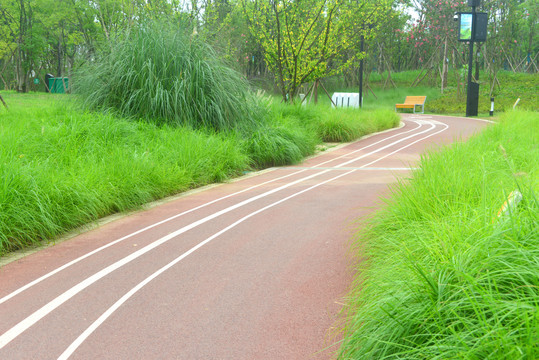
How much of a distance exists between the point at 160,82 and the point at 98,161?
3429 millimetres

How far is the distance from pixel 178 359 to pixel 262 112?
36.5 feet

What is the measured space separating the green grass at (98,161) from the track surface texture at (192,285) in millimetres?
365

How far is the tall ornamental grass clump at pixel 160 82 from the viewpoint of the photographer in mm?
11555

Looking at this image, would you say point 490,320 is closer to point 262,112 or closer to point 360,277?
point 360,277

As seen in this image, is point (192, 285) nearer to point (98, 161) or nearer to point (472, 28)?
point (98, 161)

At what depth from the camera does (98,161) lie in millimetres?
8656

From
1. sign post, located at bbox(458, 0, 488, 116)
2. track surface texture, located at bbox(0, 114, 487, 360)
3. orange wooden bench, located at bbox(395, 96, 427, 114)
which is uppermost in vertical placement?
sign post, located at bbox(458, 0, 488, 116)

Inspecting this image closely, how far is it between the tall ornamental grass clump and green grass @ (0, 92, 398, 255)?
36 centimetres

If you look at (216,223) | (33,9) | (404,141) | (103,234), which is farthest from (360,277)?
(33,9)

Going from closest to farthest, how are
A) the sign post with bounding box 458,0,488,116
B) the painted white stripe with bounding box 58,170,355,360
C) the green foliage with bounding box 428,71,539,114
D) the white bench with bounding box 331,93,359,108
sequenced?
the painted white stripe with bounding box 58,170,355,360
the sign post with bounding box 458,0,488,116
the white bench with bounding box 331,93,359,108
the green foliage with bounding box 428,71,539,114

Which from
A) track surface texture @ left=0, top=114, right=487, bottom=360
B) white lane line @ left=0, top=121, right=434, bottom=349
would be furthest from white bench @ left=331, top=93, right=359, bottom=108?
white lane line @ left=0, top=121, right=434, bottom=349

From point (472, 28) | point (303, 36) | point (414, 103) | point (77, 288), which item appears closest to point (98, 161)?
point (77, 288)

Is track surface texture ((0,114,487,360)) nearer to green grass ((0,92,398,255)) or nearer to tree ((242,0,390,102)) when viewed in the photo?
green grass ((0,92,398,255))

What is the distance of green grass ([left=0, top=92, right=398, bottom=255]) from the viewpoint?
6191mm
